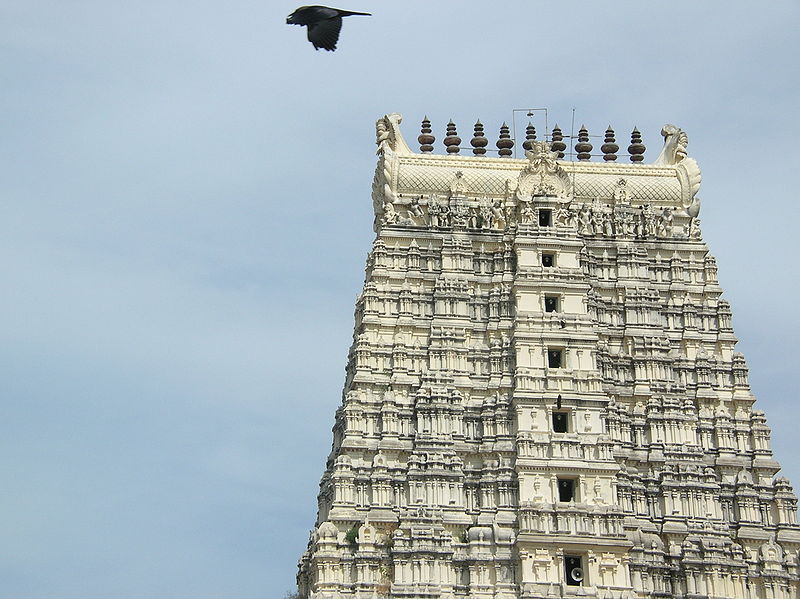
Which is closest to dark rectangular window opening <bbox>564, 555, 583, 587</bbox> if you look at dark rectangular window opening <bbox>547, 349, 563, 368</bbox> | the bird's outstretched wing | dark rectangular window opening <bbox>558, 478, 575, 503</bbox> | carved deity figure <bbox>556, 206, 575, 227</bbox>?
dark rectangular window opening <bbox>558, 478, 575, 503</bbox>

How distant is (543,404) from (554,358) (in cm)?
250

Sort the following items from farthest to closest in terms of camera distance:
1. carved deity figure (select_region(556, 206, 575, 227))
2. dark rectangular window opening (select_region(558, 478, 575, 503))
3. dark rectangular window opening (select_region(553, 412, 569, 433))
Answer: carved deity figure (select_region(556, 206, 575, 227))
dark rectangular window opening (select_region(553, 412, 569, 433))
dark rectangular window opening (select_region(558, 478, 575, 503))

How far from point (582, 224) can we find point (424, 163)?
6727 mm

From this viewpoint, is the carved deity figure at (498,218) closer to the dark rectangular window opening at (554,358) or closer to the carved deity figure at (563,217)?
the carved deity figure at (563,217)

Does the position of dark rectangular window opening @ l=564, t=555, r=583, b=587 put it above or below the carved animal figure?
below


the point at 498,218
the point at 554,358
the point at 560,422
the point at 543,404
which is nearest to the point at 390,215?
the point at 498,218

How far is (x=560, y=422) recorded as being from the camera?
55.4 metres

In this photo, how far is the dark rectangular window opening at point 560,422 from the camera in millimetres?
55219

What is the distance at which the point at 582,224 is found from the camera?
6038 centimetres

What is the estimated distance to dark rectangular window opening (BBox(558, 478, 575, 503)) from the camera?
53.9m

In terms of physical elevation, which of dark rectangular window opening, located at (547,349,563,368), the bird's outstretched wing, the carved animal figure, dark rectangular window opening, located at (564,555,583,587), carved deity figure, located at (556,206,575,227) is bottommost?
dark rectangular window opening, located at (564,555,583,587)

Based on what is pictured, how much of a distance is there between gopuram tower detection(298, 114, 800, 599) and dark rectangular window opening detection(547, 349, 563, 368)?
0.21ft

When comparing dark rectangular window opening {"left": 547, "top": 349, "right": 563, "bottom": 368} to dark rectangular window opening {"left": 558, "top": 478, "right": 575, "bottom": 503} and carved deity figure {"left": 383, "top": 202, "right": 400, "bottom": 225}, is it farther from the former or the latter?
carved deity figure {"left": 383, "top": 202, "right": 400, "bottom": 225}

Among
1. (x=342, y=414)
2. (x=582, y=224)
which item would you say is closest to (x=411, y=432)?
(x=342, y=414)
